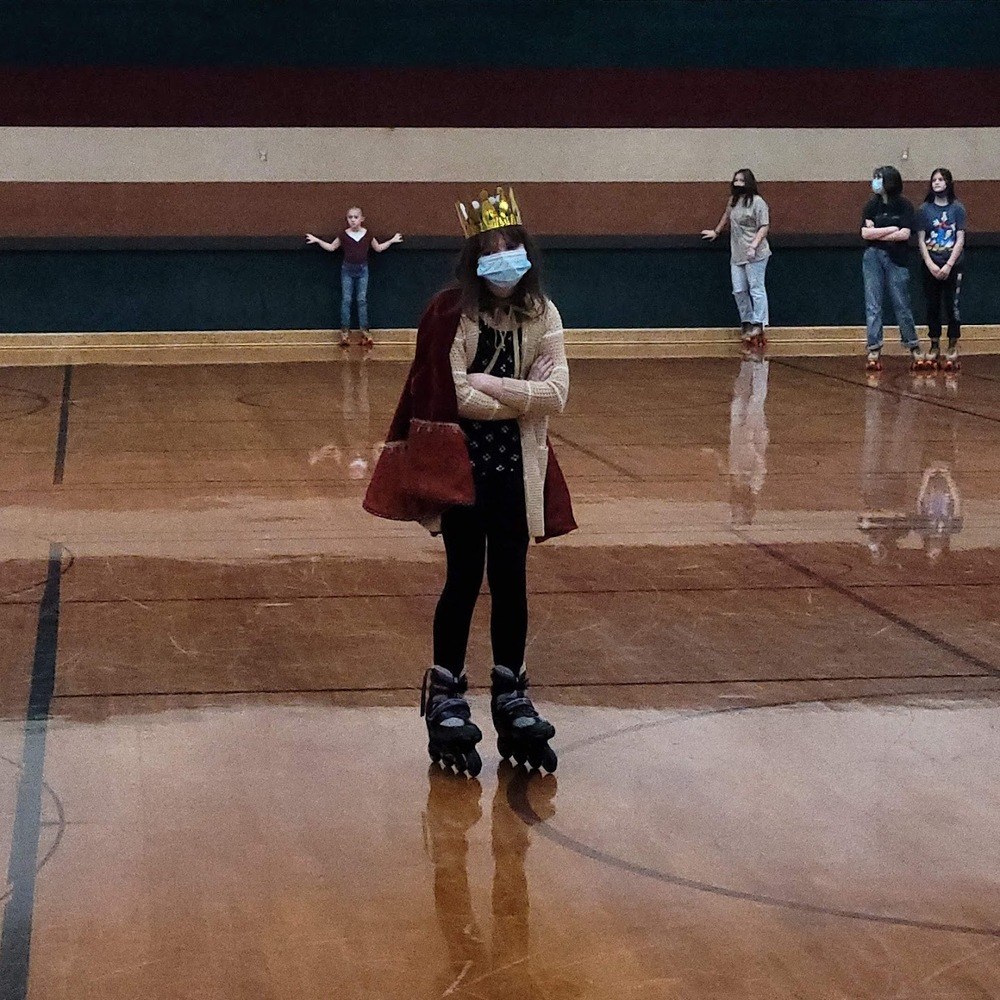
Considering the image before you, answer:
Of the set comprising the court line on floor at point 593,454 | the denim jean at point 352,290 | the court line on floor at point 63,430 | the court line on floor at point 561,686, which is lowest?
the court line on floor at point 63,430

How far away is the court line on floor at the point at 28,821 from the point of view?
11.1 feet

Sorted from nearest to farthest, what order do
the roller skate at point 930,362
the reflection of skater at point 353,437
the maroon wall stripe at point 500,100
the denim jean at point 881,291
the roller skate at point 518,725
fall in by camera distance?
the roller skate at point 518,725 < the reflection of skater at point 353,437 < the denim jean at point 881,291 < the roller skate at point 930,362 < the maroon wall stripe at point 500,100

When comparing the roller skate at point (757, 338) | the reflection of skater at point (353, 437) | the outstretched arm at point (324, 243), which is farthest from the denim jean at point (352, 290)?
the roller skate at point (757, 338)

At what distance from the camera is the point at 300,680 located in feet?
17.9

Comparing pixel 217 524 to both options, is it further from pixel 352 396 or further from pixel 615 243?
pixel 615 243

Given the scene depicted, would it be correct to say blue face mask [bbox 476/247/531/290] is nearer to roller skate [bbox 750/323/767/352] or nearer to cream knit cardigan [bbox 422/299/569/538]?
cream knit cardigan [bbox 422/299/569/538]

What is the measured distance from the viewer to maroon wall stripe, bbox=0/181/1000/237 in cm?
1708

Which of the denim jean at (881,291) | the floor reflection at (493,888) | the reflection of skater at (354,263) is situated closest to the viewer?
the floor reflection at (493,888)

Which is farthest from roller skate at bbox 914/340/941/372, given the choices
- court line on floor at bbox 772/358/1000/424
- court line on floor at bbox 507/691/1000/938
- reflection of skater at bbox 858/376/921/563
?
court line on floor at bbox 507/691/1000/938

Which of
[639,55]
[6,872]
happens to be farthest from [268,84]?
[6,872]

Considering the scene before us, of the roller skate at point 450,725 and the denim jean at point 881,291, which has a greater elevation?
the denim jean at point 881,291

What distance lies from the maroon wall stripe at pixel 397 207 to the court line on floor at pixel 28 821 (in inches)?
450

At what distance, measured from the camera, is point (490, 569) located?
185 inches

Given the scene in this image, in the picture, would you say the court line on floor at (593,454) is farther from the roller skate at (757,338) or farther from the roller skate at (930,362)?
the roller skate at (757,338)
